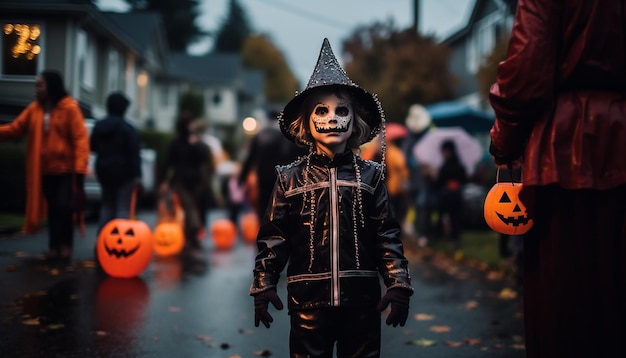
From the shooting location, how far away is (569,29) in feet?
11.3

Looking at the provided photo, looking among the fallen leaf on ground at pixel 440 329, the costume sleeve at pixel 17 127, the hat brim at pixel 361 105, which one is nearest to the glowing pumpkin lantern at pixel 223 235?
the costume sleeve at pixel 17 127

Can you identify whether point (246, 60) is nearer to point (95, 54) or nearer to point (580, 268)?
point (95, 54)

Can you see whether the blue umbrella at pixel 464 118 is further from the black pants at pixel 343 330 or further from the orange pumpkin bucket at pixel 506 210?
the black pants at pixel 343 330

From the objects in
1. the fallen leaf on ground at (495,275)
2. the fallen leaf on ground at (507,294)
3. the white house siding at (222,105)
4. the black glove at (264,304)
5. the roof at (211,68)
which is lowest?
the fallen leaf on ground at (507,294)

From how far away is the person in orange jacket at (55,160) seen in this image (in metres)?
8.34

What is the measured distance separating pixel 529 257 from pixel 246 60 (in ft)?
349

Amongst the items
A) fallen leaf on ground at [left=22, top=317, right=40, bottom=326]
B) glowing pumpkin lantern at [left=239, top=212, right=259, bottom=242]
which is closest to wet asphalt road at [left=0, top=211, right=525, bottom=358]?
fallen leaf on ground at [left=22, top=317, right=40, bottom=326]

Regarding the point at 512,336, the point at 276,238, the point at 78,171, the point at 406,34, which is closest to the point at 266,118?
the point at 78,171

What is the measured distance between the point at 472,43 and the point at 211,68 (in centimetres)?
5102

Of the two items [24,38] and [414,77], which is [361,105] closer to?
[24,38]

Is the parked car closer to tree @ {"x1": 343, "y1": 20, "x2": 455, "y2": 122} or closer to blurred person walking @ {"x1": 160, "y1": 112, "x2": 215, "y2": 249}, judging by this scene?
blurred person walking @ {"x1": 160, "y1": 112, "x2": 215, "y2": 249}

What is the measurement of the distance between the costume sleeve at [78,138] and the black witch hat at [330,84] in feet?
16.4

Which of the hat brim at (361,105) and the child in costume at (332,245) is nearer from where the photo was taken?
the child in costume at (332,245)

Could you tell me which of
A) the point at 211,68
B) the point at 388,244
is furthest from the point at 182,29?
the point at 388,244
